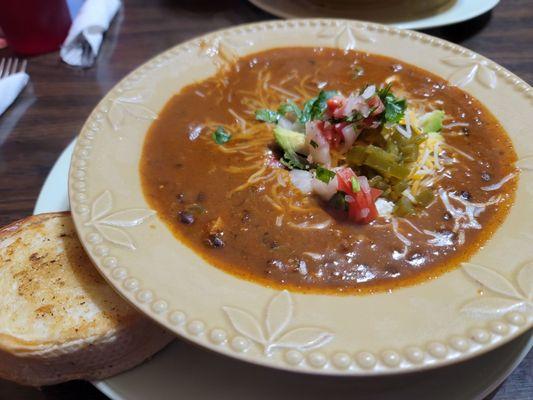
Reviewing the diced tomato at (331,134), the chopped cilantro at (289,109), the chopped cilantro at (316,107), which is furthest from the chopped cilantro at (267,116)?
the diced tomato at (331,134)

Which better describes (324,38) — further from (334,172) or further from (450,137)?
(334,172)

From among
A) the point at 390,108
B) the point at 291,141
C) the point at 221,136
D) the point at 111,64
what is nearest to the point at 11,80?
the point at 111,64

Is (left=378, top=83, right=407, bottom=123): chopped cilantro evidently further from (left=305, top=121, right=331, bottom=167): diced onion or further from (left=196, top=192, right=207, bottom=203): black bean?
(left=196, top=192, right=207, bottom=203): black bean

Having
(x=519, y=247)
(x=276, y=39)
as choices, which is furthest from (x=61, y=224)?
(x=519, y=247)

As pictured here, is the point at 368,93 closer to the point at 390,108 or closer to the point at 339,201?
the point at 390,108

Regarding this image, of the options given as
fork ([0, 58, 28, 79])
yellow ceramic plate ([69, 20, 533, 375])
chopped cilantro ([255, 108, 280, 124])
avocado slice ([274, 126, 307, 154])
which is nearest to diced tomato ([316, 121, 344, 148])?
avocado slice ([274, 126, 307, 154])

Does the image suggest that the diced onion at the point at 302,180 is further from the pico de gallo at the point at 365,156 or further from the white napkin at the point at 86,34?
the white napkin at the point at 86,34
